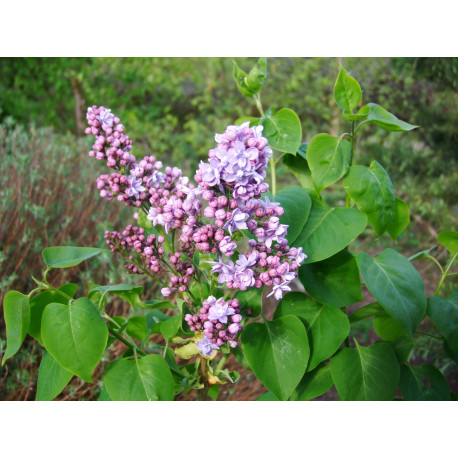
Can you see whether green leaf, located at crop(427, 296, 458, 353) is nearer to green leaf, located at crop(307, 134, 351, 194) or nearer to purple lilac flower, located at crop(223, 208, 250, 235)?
green leaf, located at crop(307, 134, 351, 194)

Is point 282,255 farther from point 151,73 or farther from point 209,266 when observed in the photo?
point 151,73

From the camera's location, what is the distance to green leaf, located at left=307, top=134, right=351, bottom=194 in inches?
38.9

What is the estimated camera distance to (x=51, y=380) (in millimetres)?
923

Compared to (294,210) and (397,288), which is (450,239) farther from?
(294,210)

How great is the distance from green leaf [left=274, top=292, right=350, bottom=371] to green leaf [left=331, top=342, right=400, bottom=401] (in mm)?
58

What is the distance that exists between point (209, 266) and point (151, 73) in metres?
5.10

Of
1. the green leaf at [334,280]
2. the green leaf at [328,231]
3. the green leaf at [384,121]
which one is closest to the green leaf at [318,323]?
the green leaf at [334,280]

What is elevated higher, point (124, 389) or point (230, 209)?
point (230, 209)

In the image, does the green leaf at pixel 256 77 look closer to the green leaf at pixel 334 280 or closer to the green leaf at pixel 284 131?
the green leaf at pixel 284 131

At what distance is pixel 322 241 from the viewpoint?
36.8 inches

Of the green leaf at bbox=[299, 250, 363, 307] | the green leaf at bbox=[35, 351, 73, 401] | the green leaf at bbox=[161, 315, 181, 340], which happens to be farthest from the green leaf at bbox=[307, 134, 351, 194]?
the green leaf at bbox=[35, 351, 73, 401]

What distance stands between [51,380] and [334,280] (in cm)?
55
